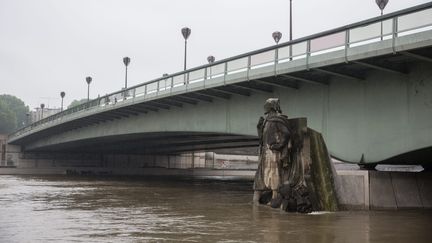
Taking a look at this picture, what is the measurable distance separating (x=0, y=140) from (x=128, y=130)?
51.9 metres

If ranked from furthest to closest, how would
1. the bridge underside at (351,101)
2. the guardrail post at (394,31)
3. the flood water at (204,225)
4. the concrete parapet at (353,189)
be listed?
1. the concrete parapet at (353,189)
2. the bridge underside at (351,101)
3. the guardrail post at (394,31)
4. the flood water at (204,225)

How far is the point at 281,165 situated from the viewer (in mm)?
20047

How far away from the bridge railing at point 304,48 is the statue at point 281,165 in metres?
4.21

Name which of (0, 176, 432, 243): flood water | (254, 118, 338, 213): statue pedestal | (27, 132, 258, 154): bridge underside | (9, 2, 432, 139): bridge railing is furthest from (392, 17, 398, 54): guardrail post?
(27, 132, 258, 154): bridge underside

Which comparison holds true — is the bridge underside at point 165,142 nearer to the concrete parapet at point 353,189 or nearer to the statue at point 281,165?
the statue at point 281,165

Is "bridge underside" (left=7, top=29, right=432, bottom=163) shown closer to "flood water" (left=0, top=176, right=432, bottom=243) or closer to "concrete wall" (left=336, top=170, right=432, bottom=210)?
"concrete wall" (left=336, top=170, right=432, bottom=210)

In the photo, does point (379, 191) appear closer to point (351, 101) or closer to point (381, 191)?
point (381, 191)

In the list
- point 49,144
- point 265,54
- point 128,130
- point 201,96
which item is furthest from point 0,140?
point 265,54

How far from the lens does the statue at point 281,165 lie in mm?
19203

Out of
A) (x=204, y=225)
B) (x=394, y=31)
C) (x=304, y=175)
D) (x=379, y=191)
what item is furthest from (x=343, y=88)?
(x=204, y=225)

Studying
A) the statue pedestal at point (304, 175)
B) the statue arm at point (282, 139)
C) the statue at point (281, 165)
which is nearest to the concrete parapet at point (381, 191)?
the statue pedestal at point (304, 175)

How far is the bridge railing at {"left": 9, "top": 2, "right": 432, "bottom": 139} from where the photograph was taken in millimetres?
18703

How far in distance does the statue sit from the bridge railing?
166 inches

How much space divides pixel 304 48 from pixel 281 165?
22.0ft
